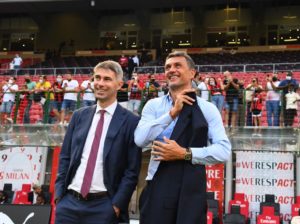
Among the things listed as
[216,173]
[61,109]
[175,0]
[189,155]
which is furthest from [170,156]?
[175,0]

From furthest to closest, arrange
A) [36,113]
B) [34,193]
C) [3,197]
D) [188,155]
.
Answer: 1. [36,113]
2. [34,193]
3. [3,197]
4. [188,155]

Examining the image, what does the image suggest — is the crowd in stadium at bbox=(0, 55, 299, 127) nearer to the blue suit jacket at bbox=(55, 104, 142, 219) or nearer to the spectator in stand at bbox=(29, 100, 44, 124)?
the spectator in stand at bbox=(29, 100, 44, 124)

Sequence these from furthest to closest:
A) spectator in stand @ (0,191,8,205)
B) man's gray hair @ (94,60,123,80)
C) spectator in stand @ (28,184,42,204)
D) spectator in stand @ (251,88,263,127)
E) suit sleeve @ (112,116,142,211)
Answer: spectator in stand @ (0,191,8,205)
spectator in stand @ (28,184,42,204)
spectator in stand @ (251,88,263,127)
man's gray hair @ (94,60,123,80)
suit sleeve @ (112,116,142,211)

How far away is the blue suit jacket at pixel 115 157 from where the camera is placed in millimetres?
3477

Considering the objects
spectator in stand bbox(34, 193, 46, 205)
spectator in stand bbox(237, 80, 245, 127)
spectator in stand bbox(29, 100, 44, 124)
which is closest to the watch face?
spectator in stand bbox(237, 80, 245, 127)

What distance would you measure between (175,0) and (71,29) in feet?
36.4

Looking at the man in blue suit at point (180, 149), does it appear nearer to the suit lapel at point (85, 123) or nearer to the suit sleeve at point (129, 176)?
the suit sleeve at point (129, 176)

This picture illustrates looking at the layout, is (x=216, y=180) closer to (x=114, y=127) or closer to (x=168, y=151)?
(x=114, y=127)

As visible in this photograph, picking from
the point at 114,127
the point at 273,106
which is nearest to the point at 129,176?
the point at 114,127

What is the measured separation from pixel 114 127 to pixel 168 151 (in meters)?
0.77

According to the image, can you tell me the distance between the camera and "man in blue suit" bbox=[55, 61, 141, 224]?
3443 mm

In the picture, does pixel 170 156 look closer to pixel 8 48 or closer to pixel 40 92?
pixel 40 92

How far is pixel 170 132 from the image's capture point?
317 centimetres

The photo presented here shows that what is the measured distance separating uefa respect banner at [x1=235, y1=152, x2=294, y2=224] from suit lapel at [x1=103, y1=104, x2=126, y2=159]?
8472mm
